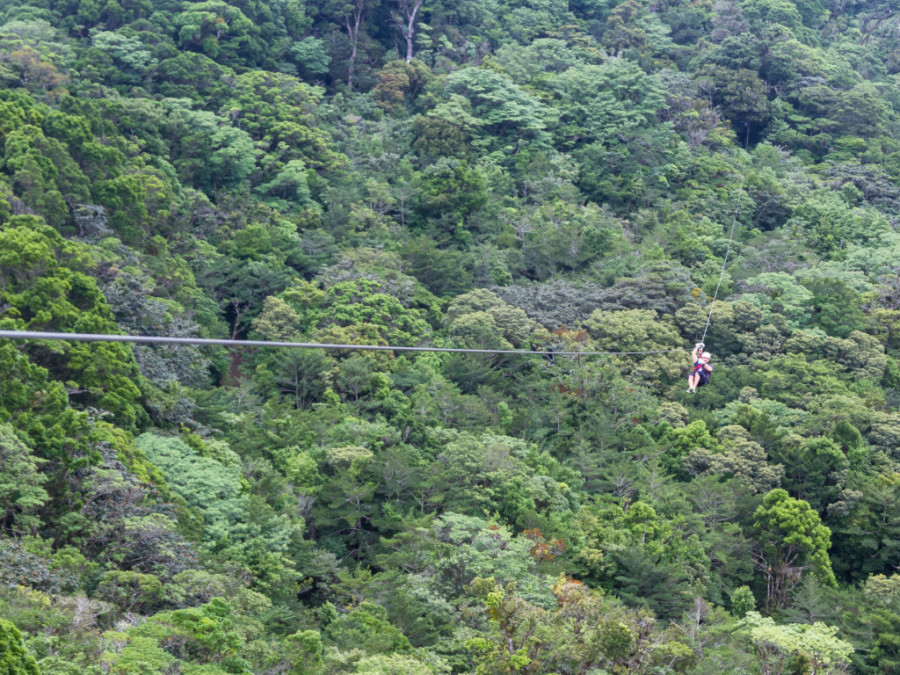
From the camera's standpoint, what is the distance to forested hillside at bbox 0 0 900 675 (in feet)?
49.8

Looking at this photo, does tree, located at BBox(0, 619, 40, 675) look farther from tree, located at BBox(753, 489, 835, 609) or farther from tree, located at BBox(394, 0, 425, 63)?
tree, located at BBox(394, 0, 425, 63)

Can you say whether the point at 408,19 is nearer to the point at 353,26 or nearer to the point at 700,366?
the point at 353,26

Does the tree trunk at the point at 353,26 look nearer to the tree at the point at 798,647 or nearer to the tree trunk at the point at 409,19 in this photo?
the tree trunk at the point at 409,19

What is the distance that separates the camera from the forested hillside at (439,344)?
15.2 metres

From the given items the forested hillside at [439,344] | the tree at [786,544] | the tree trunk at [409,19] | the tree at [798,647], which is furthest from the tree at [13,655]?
the tree trunk at [409,19]

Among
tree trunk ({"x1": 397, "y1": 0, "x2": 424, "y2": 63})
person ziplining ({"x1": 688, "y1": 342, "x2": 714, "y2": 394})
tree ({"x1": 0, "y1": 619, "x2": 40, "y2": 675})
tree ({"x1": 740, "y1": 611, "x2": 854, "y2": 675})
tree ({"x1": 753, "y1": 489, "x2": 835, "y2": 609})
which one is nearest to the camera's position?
tree ({"x1": 0, "y1": 619, "x2": 40, "y2": 675})

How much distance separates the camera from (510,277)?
30703 mm

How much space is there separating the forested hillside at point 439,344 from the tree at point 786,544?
4.2 inches

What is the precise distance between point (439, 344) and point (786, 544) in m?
10.8

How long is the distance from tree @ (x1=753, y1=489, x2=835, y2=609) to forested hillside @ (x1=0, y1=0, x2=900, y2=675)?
11 cm

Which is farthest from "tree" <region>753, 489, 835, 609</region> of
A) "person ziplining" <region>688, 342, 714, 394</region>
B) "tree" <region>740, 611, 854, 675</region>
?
"person ziplining" <region>688, 342, 714, 394</region>

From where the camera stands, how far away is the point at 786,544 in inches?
843

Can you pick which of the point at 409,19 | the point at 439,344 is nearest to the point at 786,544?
the point at 439,344

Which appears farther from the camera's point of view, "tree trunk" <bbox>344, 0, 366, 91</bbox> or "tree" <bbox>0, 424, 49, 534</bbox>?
"tree trunk" <bbox>344, 0, 366, 91</bbox>
